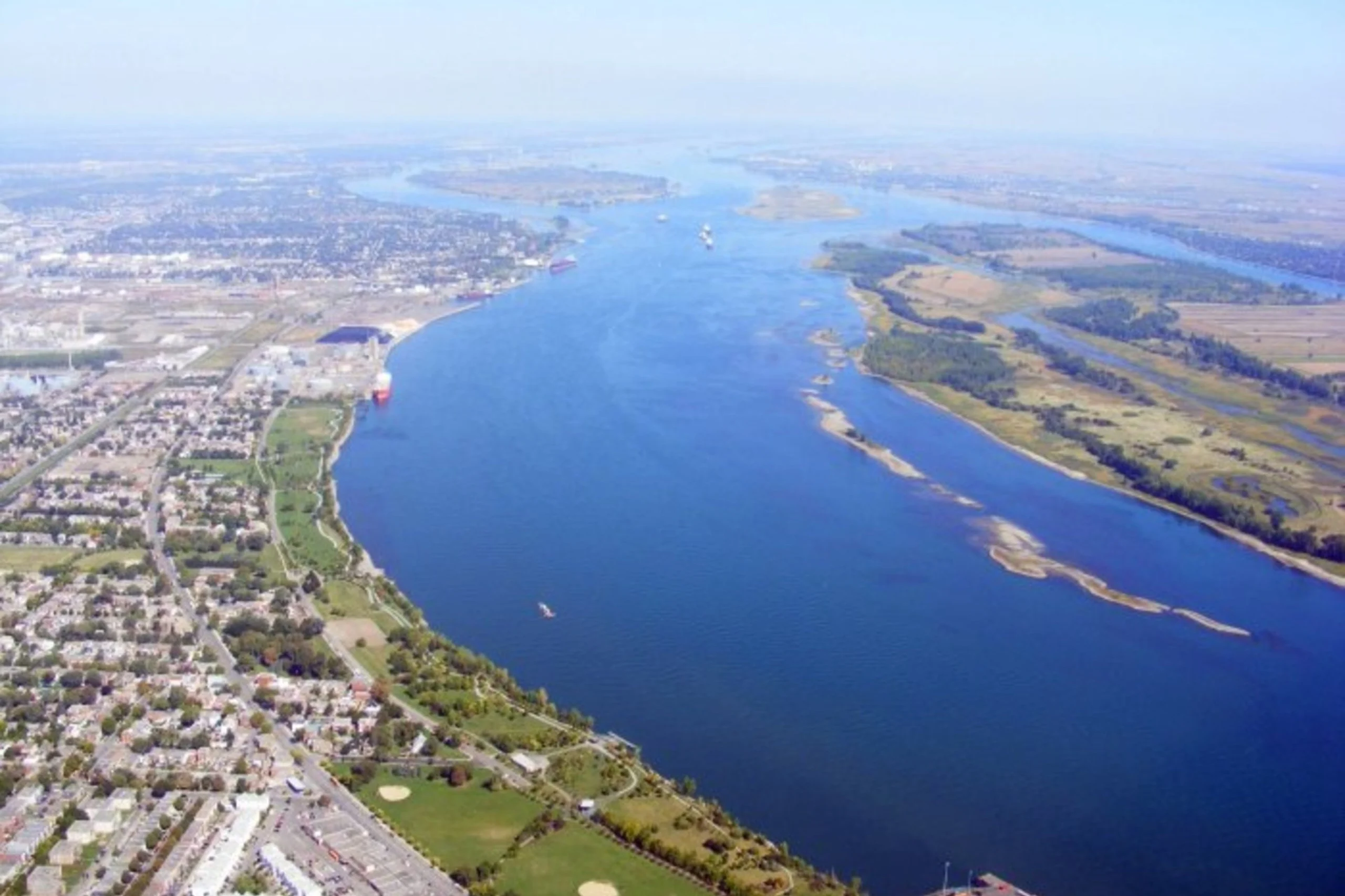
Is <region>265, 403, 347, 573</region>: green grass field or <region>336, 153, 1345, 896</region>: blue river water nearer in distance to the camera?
<region>336, 153, 1345, 896</region>: blue river water

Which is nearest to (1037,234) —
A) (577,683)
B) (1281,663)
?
(1281,663)

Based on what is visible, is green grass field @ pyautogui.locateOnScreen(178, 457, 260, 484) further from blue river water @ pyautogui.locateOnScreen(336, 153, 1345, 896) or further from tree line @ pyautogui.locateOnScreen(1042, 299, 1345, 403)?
tree line @ pyautogui.locateOnScreen(1042, 299, 1345, 403)

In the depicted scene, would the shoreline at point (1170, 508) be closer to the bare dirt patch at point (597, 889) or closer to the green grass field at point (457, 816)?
the bare dirt patch at point (597, 889)

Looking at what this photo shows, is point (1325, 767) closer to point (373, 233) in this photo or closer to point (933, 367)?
point (933, 367)

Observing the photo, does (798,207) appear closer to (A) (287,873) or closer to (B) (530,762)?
(B) (530,762)

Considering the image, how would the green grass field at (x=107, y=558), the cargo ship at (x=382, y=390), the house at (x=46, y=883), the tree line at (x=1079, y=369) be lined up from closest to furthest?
the house at (x=46, y=883) → the green grass field at (x=107, y=558) → the cargo ship at (x=382, y=390) → the tree line at (x=1079, y=369)

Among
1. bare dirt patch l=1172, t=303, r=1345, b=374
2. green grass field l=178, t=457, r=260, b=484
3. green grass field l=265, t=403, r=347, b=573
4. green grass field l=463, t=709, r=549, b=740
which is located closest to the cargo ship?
green grass field l=265, t=403, r=347, b=573

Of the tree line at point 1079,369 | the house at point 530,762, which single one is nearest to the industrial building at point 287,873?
the house at point 530,762
